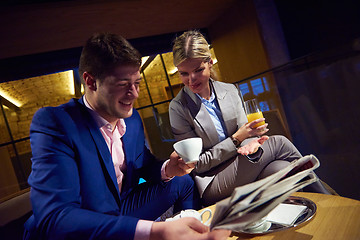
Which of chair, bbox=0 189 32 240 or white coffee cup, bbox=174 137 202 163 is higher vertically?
white coffee cup, bbox=174 137 202 163

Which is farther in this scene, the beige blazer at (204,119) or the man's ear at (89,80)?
the beige blazer at (204,119)

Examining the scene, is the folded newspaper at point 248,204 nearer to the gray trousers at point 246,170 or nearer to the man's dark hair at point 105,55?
the man's dark hair at point 105,55

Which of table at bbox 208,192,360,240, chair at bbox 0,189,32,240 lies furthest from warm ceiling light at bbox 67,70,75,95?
table at bbox 208,192,360,240

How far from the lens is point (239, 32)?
14.3 feet

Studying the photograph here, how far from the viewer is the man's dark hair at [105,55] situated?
121 cm

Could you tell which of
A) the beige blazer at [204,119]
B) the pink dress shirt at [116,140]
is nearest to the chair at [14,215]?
the pink dress shirt at [116,140]

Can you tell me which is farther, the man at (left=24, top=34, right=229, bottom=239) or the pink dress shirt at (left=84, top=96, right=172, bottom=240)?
the pink dress shirt at (left=84, top=96, right=172, bottom=240)

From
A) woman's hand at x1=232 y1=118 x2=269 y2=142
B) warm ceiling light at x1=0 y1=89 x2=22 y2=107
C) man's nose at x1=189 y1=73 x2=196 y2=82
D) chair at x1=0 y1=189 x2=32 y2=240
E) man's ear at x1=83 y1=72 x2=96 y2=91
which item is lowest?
chair at x1=0 y1=189 x2=32 y2=240

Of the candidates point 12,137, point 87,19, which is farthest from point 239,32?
point 12,137

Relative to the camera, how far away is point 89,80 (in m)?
1.27

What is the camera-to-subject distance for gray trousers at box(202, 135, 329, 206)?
1666 millimetres

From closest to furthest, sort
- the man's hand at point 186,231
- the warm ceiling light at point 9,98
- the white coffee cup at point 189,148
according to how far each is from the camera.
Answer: the man's hand at point 186,231, the white coffee cup at point 189,148, the warm ceiling light at point 9,98

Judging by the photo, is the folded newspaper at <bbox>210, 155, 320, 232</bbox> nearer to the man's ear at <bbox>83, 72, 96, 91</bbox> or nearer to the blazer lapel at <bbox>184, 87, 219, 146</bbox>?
the man's ear at <bbox>83, 72, 96, 91</bbox>

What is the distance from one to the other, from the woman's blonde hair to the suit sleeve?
106cm
